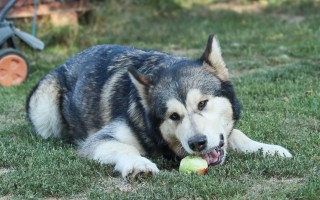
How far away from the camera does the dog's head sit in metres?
4.58

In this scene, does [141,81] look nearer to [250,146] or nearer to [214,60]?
[214,60]

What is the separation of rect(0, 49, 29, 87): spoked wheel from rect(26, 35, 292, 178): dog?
2940mm

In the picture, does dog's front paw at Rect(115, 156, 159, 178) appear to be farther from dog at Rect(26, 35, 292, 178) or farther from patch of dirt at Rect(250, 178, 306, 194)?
patch of dirt at Rect(250, 178, 306, 194)

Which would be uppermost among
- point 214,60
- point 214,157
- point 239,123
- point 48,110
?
point 214,60

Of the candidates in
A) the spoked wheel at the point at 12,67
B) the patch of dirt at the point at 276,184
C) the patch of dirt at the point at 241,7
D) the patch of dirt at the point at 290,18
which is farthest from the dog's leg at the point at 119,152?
the patch of dirt at the point at 241,7

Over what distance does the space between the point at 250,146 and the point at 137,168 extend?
3.77 feet

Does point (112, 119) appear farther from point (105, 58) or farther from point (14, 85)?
point (14, 85)

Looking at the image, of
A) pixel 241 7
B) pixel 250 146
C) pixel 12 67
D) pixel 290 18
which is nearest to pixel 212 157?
pixel 250 146

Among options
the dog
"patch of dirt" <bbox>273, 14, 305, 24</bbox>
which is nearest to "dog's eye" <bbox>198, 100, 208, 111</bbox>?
the dog

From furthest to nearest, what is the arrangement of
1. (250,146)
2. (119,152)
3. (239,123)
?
1. (239,123)
2. (250,146)
3. (119,152)

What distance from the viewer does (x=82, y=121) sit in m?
5.87

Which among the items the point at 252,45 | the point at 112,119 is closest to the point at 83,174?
the point at 112,119

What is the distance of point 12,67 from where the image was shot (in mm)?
8984

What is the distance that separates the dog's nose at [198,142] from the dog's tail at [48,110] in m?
2.21
